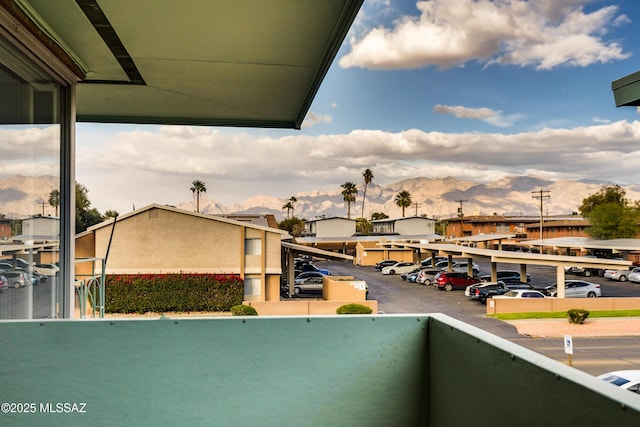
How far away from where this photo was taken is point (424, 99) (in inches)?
6855

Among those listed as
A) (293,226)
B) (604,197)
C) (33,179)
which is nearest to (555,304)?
(33,179)

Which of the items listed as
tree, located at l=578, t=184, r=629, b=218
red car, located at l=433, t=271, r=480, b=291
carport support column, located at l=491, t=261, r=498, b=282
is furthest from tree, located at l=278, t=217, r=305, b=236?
carport support column, located at l=491, t=261, r=498, b=282

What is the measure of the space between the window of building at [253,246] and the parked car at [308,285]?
420cm

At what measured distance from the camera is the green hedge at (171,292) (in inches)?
656

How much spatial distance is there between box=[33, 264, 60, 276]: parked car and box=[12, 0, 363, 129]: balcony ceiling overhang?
4.80 feet

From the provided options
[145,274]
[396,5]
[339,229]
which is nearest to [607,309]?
[145,274]

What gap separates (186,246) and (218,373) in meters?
16.2

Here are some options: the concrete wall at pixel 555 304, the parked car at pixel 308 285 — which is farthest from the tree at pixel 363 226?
the concrete wall at pixel 555 304

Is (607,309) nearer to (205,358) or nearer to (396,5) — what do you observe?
(205,358)

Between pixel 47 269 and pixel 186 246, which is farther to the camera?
pixel 186 246

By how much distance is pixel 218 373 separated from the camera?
1.71 metres

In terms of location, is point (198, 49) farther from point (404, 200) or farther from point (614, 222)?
point (404, 200)

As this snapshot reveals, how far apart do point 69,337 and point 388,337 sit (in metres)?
1.12

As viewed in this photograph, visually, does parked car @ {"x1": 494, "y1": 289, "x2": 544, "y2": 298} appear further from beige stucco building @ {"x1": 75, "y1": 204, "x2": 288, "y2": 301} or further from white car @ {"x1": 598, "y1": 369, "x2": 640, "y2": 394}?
white car @ {"x1": 598, "y1": 369, "x2": 640, "y2": 394}
